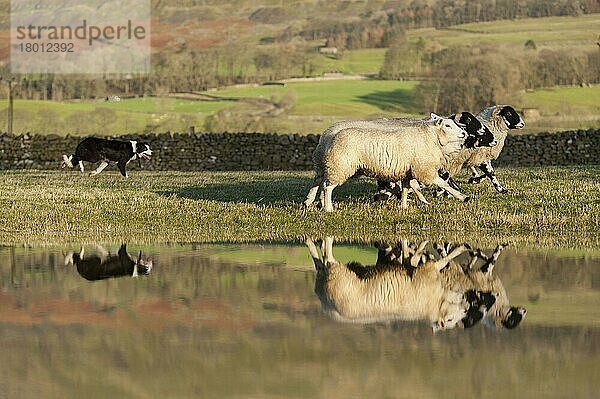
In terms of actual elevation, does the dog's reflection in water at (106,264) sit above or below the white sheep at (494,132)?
below

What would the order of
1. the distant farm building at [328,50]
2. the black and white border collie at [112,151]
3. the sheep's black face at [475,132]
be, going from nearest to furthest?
the sheep's black face at [475,132] → the black and white border collie at [112,151] → the distant farm building at [328,50]

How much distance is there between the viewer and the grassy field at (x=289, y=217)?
1753cm

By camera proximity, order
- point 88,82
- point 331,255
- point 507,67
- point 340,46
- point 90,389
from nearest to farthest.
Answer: point 90,389
point 331,255
point 507,67
point 88,82
point 340,46

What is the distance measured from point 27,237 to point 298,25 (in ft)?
361

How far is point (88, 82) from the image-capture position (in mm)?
85688

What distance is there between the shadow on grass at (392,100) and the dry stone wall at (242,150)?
3045cm

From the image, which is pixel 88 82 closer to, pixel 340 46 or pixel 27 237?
pixel 340 46

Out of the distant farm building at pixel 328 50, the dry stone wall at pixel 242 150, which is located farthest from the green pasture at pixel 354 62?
the dry stone wall at pixel 242 150

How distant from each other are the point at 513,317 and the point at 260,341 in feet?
7.86

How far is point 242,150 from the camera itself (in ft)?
152

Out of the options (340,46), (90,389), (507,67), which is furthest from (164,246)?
(340,46)

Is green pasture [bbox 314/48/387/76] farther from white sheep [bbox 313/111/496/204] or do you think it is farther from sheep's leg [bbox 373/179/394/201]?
sheep's leg [bbox 373/179/394/201]

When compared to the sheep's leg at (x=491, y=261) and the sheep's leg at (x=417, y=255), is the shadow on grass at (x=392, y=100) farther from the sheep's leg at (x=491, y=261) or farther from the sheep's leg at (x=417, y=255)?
the sheep's leg at (x=491, y=261)

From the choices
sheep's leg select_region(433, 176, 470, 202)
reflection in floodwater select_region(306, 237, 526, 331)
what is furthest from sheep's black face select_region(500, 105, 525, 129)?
reflection in floodwater select_region(306, 237, 526, 331)
